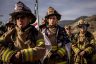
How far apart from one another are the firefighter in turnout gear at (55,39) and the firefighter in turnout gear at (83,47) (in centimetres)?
350

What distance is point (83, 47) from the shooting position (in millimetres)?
13836

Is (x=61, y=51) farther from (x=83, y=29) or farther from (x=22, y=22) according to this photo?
(x=83, y=29)

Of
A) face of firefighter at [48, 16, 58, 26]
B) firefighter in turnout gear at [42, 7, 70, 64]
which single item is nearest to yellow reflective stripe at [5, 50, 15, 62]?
firefighter in turnout gear at [42, 7, 70, 64]

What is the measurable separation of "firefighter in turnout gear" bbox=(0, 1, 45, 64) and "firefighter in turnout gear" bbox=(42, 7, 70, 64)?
9.74 ft

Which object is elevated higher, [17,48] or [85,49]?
[17,48]

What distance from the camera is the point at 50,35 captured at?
10258 millimetres

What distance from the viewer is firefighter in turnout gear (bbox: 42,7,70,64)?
32.7 ft

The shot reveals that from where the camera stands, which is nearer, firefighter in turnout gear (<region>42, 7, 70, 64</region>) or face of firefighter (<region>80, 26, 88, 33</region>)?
firefighter in turnout gear (<region>42, 7, 70, 64</region>)

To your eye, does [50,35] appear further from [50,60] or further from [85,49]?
[85,49]

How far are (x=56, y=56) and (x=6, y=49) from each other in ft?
11.1

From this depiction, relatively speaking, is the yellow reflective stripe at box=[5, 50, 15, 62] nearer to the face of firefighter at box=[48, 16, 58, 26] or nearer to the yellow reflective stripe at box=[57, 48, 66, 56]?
the yellow reflective stripe at box=[57, 48, 66, 56]

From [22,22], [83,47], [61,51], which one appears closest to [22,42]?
[22,22]

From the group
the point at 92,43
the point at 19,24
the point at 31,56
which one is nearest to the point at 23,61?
the point at 31,56

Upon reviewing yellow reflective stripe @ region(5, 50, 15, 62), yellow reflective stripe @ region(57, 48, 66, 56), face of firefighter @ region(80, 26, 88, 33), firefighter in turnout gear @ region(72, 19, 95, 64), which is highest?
yellow reflective stripe @ region(5, 50, 15, 62)
